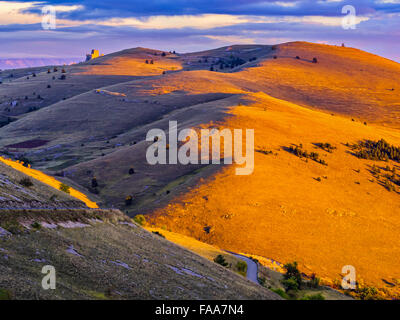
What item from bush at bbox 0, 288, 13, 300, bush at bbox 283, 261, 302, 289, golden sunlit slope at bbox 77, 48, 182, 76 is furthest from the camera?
golden sunlit slope at bbox 77, 48, 182, 76

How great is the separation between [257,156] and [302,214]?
36.4 ft

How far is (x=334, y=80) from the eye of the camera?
113688mm

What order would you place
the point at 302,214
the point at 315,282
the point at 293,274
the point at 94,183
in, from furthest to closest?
the point at 94,183 < the point at 302,214 < the point at 293,274 < the point at 315,282

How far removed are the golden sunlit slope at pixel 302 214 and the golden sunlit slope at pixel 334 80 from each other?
43.8 metres

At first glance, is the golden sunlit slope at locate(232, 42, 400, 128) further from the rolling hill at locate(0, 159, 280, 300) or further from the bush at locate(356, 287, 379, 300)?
the rolling hill at locate(0, 159, 280, 300)

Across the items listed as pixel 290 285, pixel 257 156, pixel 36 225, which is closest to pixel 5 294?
pixel 36 225

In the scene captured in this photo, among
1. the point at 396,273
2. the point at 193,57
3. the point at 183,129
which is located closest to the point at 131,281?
the point at 396,273

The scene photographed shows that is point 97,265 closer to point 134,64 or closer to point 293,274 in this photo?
point 293,274

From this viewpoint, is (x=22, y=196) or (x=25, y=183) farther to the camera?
(x=25, y=183)

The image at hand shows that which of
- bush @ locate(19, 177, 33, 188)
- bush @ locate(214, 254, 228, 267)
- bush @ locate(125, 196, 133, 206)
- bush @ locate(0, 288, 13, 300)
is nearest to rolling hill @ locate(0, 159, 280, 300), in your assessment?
bush @ locate(0, 288, 13, 300)

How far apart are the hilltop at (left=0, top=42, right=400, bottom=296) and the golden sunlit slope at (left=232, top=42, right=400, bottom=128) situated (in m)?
0.41

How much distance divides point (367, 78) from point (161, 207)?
92967mm

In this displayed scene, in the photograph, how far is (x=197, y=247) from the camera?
27047 mm

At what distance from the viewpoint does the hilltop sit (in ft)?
110
